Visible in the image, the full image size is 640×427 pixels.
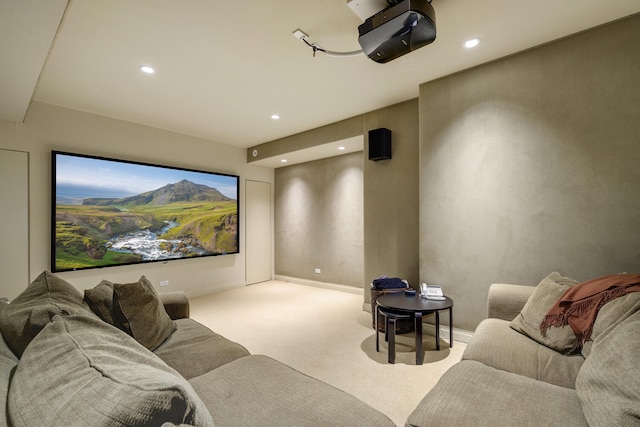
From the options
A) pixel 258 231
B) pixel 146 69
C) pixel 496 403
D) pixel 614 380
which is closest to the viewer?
pixel 614 380

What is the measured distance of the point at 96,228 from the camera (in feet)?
12.7

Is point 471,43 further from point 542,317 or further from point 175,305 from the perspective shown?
point 175,305

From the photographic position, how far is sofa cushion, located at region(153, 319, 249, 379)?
1616mm

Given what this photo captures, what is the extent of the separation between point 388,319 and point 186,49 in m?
3.00

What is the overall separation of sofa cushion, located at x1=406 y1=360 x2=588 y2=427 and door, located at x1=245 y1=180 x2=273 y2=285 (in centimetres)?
477

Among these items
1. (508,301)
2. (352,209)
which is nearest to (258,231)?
(352,209)

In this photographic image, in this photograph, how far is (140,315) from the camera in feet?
6.15

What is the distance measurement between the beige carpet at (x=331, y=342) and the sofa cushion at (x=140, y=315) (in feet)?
4.00

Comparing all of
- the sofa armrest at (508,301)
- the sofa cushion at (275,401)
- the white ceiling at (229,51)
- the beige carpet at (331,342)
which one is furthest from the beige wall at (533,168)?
the sofa cushion at (275,401)

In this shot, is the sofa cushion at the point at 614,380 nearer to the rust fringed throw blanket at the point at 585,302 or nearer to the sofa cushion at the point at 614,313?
the sofa cushion at the point at 614,313

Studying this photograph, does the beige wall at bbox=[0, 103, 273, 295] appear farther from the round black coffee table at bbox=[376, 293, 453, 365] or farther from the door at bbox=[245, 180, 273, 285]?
the round black coffee table at bbox=[376, 293, 453, 365]

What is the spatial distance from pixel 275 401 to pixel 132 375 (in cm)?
68

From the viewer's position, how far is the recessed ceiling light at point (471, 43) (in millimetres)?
2447

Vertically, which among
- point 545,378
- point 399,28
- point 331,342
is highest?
point 399,28
